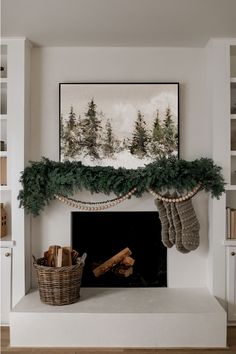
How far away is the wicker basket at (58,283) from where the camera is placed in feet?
8.86

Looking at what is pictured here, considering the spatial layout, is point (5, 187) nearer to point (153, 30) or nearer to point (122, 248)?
point (122, 248)

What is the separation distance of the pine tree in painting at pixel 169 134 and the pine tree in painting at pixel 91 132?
543 mm

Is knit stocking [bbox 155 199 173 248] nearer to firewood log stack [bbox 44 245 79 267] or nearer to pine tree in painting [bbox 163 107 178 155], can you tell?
pine tree in painting [bbox 163 107 178 155]

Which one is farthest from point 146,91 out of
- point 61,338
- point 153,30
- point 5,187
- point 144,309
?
point 61,338

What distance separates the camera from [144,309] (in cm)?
270

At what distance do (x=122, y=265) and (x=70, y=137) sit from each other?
1172mm

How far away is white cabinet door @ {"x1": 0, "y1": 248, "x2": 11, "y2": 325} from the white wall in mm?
279

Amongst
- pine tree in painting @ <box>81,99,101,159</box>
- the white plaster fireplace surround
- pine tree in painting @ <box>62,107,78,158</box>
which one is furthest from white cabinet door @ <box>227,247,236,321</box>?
pine tree in painting @ <box>62,107,78,158</box>

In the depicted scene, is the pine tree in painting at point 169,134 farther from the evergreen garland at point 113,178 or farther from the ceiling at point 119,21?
the ceiling at point 119,21

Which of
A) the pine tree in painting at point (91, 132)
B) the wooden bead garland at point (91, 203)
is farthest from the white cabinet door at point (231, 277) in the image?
the pine tree in painting at point (91, 132)

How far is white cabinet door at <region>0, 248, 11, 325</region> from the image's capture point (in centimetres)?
299

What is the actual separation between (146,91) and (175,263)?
1456 mm

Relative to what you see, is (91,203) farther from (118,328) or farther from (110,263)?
(118,328)

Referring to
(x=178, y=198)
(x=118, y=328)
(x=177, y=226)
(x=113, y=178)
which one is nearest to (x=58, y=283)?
(x=118, y=328)
